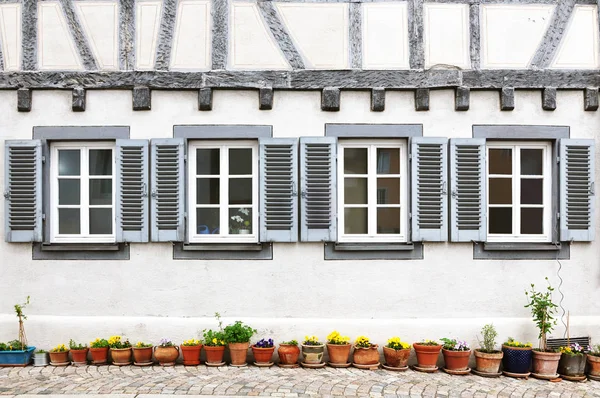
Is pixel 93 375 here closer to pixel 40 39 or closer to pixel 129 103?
pixel 129 103

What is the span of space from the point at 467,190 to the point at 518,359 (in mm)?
2054

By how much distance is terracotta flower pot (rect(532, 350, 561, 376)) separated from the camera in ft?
21.9

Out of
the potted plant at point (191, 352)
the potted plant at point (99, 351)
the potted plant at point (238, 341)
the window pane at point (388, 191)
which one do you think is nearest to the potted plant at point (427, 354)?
the window pane at point (388, 191)

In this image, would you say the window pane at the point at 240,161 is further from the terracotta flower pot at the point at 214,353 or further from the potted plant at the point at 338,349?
the potted plant at the point at 338,349

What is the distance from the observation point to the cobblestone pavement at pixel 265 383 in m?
5.97

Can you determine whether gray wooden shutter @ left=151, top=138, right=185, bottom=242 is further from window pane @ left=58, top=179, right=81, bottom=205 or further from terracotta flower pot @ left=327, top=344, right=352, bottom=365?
terracotta flower pot @ left=327, top=344, right=352, bottom=365

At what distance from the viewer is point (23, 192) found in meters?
7.11

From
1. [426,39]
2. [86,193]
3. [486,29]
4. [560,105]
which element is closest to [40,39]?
[86,193]

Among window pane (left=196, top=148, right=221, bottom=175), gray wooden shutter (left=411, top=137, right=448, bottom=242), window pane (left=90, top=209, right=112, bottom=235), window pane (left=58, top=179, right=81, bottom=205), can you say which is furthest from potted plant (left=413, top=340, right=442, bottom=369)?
window pane (left=58, top=179, right=81, bottom=205)

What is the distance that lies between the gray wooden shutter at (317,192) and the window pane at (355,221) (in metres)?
0.27

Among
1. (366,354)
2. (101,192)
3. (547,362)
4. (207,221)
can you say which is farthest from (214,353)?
(547,362)

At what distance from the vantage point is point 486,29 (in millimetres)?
7168

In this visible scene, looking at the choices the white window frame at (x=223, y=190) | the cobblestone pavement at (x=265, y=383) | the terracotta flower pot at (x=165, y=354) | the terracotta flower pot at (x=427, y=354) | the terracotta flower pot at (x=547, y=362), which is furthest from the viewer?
the white window frame at (x=223, y=190)

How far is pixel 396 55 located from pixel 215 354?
4.21 m
